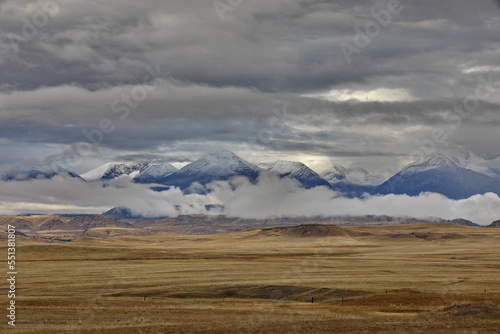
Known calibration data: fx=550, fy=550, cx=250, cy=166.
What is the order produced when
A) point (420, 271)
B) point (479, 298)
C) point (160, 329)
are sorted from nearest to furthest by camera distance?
Answer: point (160, 329) → point (479, 298) → point (420, 271)

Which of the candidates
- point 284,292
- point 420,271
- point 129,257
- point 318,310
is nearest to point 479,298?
point 318,310

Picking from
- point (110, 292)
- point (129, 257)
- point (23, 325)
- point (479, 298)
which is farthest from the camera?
point (129, 257)

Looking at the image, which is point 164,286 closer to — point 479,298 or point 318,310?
point 318,310

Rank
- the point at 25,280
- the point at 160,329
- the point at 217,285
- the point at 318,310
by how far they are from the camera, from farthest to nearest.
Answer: the point at 25,280
the point at 217,285
the point at 318,310
the point at 160,329

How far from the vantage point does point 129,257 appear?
166 metres

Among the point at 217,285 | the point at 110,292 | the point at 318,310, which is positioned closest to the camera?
the point at 318,310

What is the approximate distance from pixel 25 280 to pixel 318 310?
6393 centimetres

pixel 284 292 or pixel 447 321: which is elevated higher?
pixel 447 321

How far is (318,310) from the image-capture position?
6056 cm

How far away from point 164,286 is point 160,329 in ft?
143

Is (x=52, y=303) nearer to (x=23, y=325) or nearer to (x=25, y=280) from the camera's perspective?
(x=23, y=325)

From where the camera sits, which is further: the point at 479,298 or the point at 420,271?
the point at 420,271

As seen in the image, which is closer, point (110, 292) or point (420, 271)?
point (110, 292)

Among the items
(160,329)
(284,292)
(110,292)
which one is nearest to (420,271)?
(284,292)
